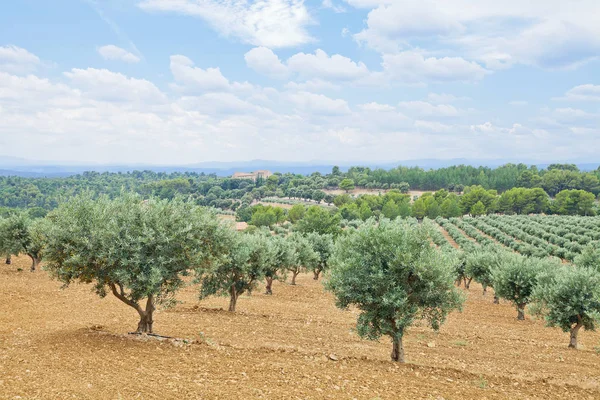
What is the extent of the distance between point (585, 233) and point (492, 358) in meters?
83.1

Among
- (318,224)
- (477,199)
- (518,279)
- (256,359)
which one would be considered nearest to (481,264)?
(518,279)

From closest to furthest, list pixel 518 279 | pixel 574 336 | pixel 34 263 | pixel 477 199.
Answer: pixel 574 336 → pixel 518 279 → pixel 34 263 → pixel 477 199

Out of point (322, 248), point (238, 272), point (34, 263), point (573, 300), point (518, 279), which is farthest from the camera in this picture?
point (322, 248)

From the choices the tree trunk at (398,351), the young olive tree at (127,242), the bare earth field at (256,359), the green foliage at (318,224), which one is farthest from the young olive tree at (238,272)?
the green foliage at (318,224)

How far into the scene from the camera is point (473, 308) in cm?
3781

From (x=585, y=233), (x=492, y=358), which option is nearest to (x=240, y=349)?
(x=492, y=358)

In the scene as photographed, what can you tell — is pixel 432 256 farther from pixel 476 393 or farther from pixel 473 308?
pixel 473 308

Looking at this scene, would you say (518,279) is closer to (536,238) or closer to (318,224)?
(536,238)

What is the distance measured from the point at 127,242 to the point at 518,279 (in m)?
31.0

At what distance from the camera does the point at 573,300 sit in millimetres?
23203

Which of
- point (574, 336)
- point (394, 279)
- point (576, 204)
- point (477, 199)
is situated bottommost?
point (574, 336)

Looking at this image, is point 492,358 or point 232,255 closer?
point 492,358

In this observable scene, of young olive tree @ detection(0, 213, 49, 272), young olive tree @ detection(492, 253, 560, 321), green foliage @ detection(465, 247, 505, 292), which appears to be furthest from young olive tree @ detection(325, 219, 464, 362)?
young olive tree @ detection(0, 213, 49, 272)

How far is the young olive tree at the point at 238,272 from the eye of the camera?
25.8 meters
